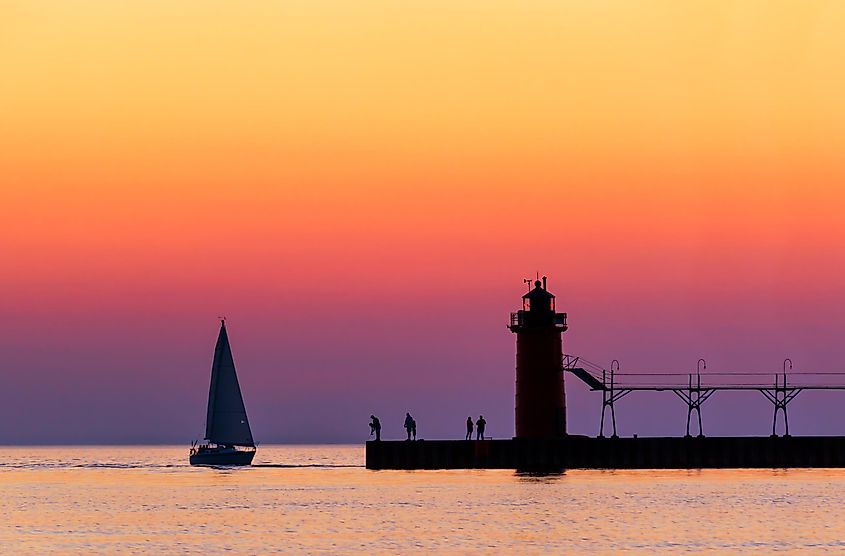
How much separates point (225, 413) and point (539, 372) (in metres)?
36.9

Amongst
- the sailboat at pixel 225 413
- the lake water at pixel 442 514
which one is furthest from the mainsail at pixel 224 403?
the lake water at pixel 442 514

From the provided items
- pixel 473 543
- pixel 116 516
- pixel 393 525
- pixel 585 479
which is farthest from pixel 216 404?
pixel 473 543

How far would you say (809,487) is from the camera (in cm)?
9581

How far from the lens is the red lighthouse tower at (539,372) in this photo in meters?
97.1

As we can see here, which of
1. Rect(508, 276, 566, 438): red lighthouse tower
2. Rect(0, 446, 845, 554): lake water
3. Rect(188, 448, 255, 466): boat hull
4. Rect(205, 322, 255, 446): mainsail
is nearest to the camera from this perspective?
Rect(0, 446, 845, 554): lake water

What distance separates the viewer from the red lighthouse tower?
318ft

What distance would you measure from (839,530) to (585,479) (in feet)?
107

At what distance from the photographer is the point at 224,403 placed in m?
127

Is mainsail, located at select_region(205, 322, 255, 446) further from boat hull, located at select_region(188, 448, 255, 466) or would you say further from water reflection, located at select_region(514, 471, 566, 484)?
water reflection, located at select_region(514, 471, 566, 484)

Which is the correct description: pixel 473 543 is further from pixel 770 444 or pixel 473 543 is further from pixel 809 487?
pixel 770 444

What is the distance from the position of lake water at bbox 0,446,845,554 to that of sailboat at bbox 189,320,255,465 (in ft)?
46.2

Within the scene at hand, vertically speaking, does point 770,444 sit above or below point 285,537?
above

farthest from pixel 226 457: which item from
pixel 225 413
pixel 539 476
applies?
pixel 539 476

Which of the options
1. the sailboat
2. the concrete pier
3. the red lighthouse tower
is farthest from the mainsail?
the red lighthouse tower
